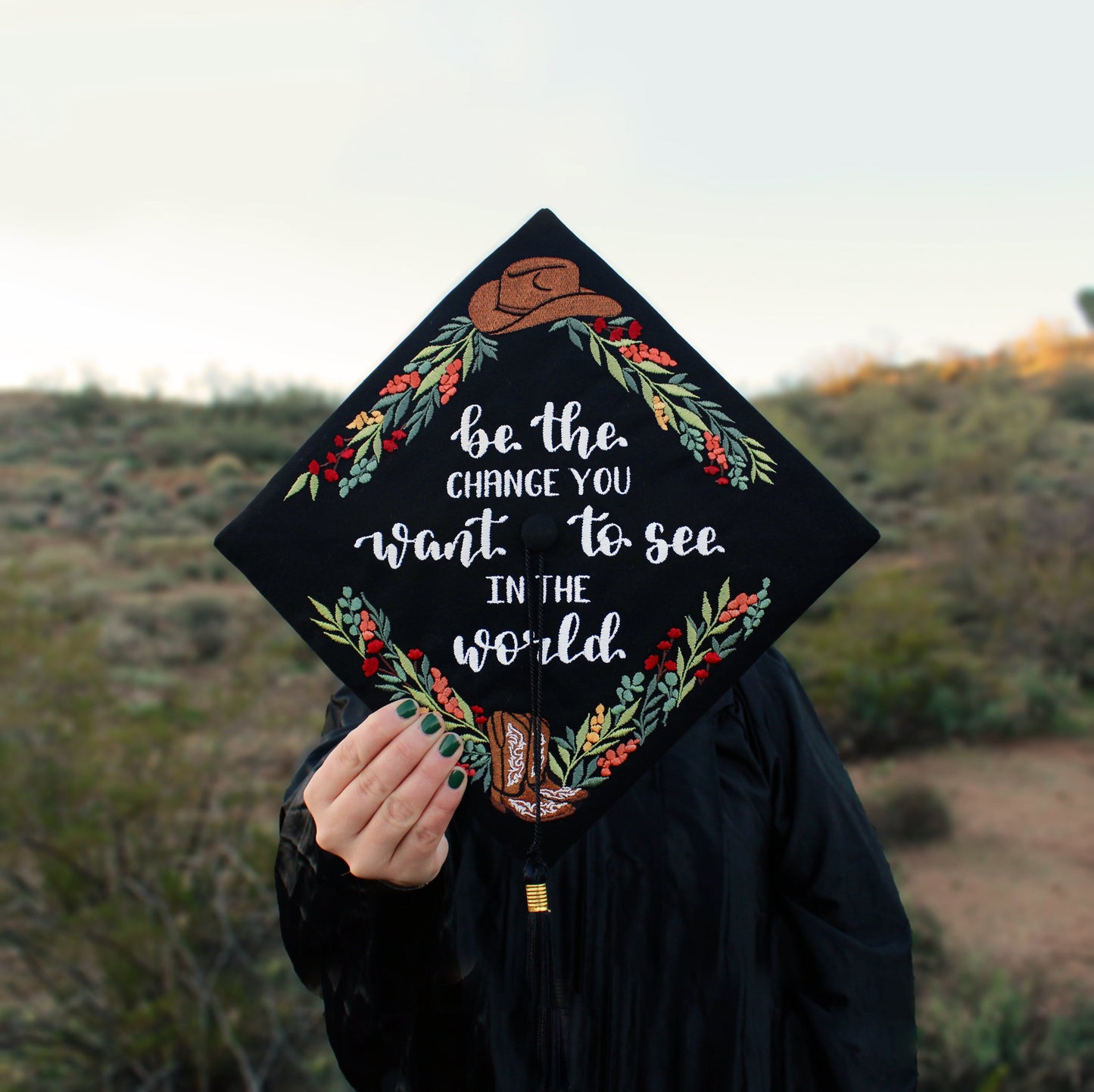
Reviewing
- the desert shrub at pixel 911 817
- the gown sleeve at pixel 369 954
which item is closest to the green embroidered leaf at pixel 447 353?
the gown sleeve at pixel 369 954

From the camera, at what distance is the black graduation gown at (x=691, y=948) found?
1303 mm

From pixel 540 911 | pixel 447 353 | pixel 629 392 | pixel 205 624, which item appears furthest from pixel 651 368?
pixel 205 624

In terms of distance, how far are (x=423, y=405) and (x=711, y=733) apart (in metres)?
0.73

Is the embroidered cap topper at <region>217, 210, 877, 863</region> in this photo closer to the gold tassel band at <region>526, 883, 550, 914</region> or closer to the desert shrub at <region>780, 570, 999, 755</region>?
the gold tassel band at <region>526, 883, 550, 914</region>

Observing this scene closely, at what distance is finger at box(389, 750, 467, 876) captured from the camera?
1.07 m

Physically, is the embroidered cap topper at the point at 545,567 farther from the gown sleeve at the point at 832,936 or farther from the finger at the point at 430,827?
the gown sleeve at the point at 832,936

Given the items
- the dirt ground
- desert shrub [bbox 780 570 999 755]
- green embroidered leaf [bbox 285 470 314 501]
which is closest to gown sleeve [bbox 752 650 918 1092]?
green embroidered leaf [bbox 285 470 314 501]

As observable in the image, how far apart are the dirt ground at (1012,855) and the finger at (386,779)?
582 centimetres

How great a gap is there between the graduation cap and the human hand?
0.49 feet

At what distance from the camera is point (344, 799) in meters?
1.07

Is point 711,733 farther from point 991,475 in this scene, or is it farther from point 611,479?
point 991,475

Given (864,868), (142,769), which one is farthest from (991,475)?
(864,868)

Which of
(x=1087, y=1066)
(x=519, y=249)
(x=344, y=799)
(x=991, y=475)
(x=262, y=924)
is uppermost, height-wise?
(x=991, y=475)

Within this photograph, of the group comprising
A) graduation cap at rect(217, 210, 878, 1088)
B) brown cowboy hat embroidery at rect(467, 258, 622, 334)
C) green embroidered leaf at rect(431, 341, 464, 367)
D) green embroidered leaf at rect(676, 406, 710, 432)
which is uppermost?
brown cowboy hat embroidery at rect(467, 258, 622, 334)
